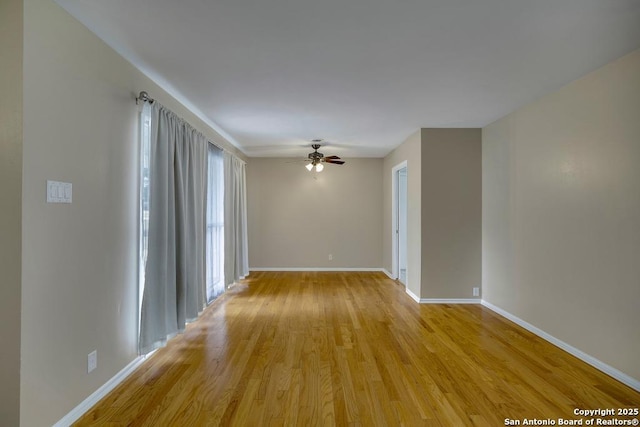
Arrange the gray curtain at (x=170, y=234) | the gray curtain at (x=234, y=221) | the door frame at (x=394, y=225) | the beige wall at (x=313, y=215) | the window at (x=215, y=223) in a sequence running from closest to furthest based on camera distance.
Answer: the gray curtain at (x=170, y=234), the window at (x=215, y=223), the gray curtain at (x=234, y=221), the door frame at (x=394, y=225), the beige wall at (x=313, y=215)

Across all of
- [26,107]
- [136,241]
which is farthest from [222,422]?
[26,107]

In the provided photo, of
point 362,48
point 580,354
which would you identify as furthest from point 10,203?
point 580,354

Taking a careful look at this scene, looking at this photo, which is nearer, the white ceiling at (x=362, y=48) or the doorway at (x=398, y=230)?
the white ceiling at (x=362, y=48)

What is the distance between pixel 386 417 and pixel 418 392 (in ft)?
1.41

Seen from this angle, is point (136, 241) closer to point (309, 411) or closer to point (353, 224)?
point (309, 411)

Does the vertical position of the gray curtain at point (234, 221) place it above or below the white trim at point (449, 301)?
above

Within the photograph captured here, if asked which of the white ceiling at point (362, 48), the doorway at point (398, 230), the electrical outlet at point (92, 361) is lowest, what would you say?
the electrical outlet at point (92, 361)

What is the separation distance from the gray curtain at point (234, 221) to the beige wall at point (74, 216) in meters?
2.84

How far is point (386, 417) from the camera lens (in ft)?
7.32

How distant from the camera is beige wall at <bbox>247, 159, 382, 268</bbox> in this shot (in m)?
7.78

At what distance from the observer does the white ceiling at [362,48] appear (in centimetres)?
213

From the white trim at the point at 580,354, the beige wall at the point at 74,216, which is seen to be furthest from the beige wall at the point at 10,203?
the white trim at the point at 580,354

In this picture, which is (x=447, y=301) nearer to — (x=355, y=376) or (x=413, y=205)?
(x=413, y=205)

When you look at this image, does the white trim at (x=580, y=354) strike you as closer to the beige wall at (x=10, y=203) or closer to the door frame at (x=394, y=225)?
the door frame at (x=394, y=225)
